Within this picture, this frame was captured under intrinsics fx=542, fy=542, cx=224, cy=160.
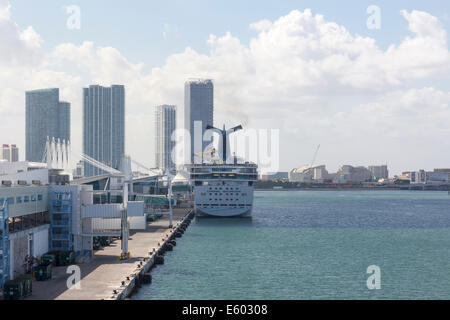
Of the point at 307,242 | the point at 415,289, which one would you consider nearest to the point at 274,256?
the point at 307,242

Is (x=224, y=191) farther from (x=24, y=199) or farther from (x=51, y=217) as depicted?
(x=24, y=199)

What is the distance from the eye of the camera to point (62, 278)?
36.0 meters

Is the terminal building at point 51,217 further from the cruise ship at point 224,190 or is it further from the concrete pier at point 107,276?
the cruise ship at point 224,190

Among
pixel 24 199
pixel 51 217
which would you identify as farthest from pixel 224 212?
pixel 24 199

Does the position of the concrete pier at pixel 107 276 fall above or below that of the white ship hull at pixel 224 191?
below

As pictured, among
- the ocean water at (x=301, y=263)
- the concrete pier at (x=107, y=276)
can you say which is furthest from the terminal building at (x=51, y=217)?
the ocean water at (x=301, y=263)

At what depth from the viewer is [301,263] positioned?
2044 inches

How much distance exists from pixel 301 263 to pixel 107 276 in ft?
71.0

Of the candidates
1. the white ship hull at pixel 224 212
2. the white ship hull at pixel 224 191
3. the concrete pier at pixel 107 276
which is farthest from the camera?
the white ship hull at pixel 224 191

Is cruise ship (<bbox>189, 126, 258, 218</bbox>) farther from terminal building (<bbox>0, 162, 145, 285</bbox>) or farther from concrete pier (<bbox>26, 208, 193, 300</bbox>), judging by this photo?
terminal building (<bbox>0, 162, 145, 285</bbox>)

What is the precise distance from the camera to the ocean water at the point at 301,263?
39.2 metres

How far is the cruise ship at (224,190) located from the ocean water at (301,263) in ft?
27.0

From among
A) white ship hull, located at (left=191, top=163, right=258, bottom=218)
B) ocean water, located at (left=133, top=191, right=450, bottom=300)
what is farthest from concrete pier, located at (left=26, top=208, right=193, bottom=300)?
white ship hull, located at (left=191, top=163, right=258, bottom=218)

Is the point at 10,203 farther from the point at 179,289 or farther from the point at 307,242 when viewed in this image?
the point at 307,242
